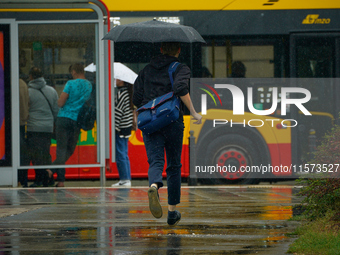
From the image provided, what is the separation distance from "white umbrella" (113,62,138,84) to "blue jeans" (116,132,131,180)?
1057 millimetres

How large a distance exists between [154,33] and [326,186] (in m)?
2.17

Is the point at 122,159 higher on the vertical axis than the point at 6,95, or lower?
lower

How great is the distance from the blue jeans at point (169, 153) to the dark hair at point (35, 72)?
521 centimetres

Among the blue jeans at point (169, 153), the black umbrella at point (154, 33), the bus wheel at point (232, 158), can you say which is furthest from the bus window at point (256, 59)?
the blue jeans at point (169, 153)

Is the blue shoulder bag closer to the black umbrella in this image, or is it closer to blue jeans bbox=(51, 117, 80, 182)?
the black umbrella

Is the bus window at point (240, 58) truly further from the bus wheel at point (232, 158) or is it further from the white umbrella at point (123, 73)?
the white umbrella at point (123, 73)

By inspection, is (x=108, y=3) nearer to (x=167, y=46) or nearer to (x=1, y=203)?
(x=1, y=203)

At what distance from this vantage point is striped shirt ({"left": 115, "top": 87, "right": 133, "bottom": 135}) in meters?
10.5

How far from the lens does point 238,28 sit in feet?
38.0

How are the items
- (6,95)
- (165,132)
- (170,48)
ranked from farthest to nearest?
(6,95) < (170,48) < (165,132)

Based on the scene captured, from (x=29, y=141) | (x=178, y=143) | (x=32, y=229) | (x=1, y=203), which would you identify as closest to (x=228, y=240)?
(x=178, y=143)

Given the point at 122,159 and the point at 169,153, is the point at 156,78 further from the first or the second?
the point at 122,159

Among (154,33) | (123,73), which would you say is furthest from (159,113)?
(123,73)

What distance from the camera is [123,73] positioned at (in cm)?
1091
